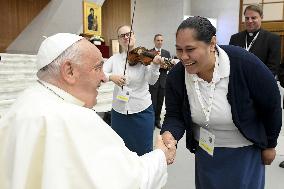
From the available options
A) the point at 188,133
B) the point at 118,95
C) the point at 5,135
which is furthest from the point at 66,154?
the point at 118,95

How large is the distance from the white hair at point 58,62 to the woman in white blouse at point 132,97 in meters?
1.76

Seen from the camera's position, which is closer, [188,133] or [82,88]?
[82,88]

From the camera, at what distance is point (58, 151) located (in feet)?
3.56

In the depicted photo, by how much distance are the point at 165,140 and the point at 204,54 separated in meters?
0.51

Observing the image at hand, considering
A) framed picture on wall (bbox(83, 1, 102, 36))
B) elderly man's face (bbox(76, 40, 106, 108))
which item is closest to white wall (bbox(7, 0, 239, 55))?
framed picture on wall (bbox(83, 1, 102, 36))

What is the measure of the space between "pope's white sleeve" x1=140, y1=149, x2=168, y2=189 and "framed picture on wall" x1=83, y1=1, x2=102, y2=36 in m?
7.85

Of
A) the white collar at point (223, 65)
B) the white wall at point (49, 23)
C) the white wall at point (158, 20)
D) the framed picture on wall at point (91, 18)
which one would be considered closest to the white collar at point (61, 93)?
the white collar at point (223, 65)

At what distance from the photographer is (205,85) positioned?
5.65 feet

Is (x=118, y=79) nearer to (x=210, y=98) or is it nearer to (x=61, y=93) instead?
(x=210, y=98)

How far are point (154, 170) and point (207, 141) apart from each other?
1.95 ft

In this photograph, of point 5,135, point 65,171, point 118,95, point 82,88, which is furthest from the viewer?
point 118,95

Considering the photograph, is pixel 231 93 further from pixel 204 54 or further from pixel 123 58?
pixel 123 58

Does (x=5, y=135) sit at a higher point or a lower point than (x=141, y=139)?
higher

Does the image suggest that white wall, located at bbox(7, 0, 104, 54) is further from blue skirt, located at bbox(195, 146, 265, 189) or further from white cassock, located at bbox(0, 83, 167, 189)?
white cassock, located at bbox(0, 83, 167, 189)
